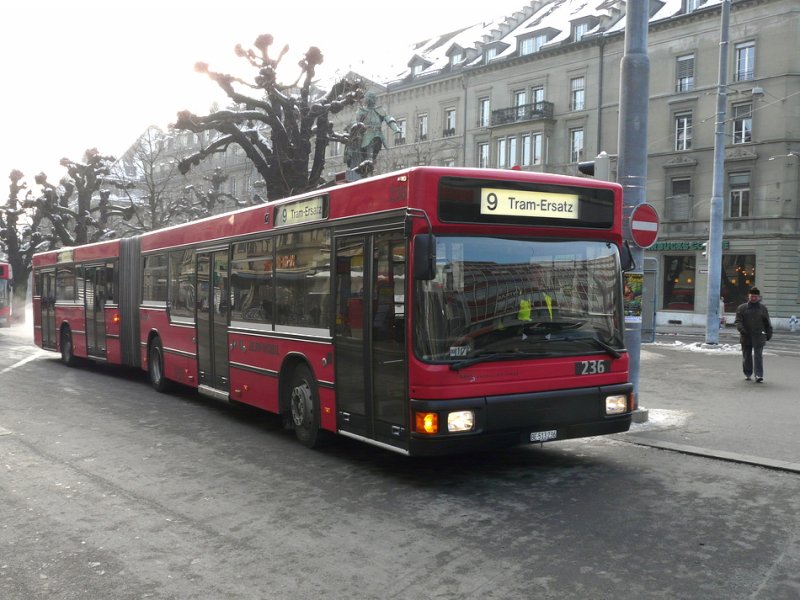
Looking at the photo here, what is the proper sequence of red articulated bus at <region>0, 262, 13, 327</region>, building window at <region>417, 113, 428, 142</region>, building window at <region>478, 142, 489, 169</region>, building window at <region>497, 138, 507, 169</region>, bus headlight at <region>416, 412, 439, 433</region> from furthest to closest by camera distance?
building window at <region>417, 113, 428, 142</region> → building window at <region>478, 142, 489, 169</region> → building window at <region>497, 138, 507, 169</region> → red articulated bus at <region>0, 262, 13, 327</region> → bus headlight at <region>416, 412, 439, 433</region>

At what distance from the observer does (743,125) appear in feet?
119

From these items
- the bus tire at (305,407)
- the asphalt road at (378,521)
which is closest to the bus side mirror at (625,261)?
the asphalt road at (378,521)

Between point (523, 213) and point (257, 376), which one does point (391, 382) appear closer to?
point (523, 213)

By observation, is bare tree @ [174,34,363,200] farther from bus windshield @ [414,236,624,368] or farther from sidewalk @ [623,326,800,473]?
bus windshield @ [414,236,624,368]

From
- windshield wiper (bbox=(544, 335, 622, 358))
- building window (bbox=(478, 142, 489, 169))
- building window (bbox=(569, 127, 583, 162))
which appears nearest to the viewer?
windshield wiper (bbox=(544, 335, 622, 358))

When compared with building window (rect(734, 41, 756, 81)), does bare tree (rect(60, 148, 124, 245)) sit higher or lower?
lower

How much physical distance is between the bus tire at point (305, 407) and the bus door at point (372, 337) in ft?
2.09

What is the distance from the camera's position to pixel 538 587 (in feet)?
14.5

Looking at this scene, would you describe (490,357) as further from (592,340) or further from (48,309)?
(48,309)

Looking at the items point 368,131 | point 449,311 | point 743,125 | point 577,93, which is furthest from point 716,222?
point 577,93

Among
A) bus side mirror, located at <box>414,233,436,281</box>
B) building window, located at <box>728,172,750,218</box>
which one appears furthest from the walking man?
building window, located at <box>728,172,750,218</box>

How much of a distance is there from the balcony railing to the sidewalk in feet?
88.9

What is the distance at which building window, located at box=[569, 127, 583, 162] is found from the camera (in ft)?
140

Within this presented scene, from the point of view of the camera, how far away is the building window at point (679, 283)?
1517 inches
